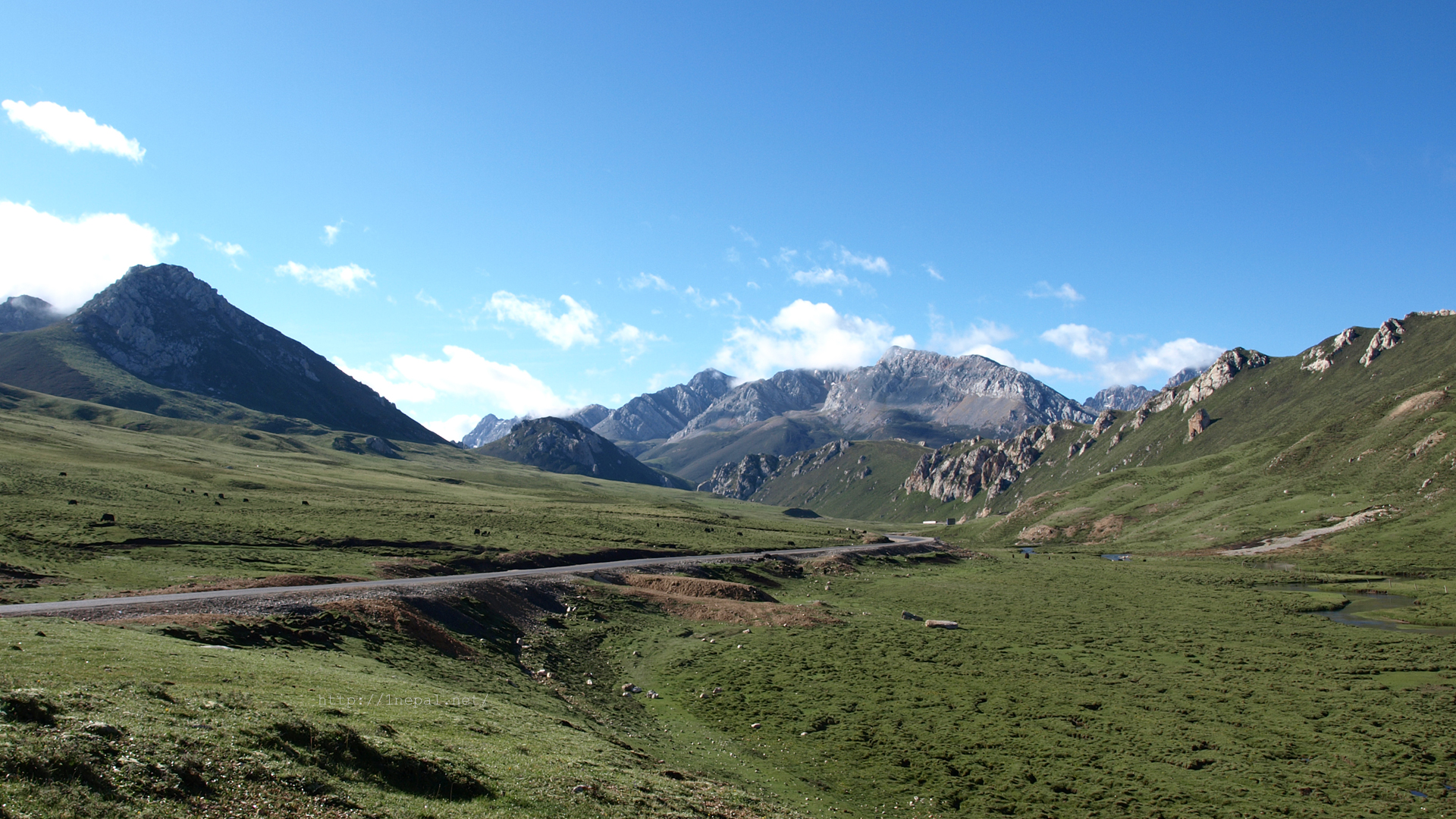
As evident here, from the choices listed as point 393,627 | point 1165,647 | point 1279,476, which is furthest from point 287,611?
point 1279,476

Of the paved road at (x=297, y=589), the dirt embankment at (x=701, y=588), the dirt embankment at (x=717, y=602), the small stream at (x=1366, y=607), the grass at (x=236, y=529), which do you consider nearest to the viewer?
the paved road at (x=297, y=589)

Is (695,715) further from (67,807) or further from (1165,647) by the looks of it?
(1165,647)

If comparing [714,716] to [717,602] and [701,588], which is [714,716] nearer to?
[717,602]

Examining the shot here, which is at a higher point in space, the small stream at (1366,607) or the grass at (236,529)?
the small stream at (1366,607)

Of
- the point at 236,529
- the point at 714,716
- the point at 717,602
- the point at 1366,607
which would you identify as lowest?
the point at 236,529

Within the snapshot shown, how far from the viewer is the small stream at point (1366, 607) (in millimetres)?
70750

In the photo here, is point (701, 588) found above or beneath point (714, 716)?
above

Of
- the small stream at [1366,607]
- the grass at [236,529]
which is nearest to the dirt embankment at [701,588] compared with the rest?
the grass at [236,529]

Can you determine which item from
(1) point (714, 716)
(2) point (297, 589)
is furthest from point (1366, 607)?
(2) point (297, 589)

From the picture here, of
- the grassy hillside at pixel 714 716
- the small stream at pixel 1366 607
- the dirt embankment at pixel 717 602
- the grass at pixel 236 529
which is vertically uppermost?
the small stream at pixel 1366 607

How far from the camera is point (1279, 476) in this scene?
622 ft

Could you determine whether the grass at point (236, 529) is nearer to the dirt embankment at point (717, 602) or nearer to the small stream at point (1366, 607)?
the dirt embankment at point (717, 602)

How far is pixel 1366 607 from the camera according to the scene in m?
85.1

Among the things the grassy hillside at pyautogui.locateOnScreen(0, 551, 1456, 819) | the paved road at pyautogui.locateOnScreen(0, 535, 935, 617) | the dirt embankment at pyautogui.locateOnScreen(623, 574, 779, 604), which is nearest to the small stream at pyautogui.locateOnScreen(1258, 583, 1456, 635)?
the grassy hillside at pyautogui.locateOnScreen(0, 551, 1456, 819)
